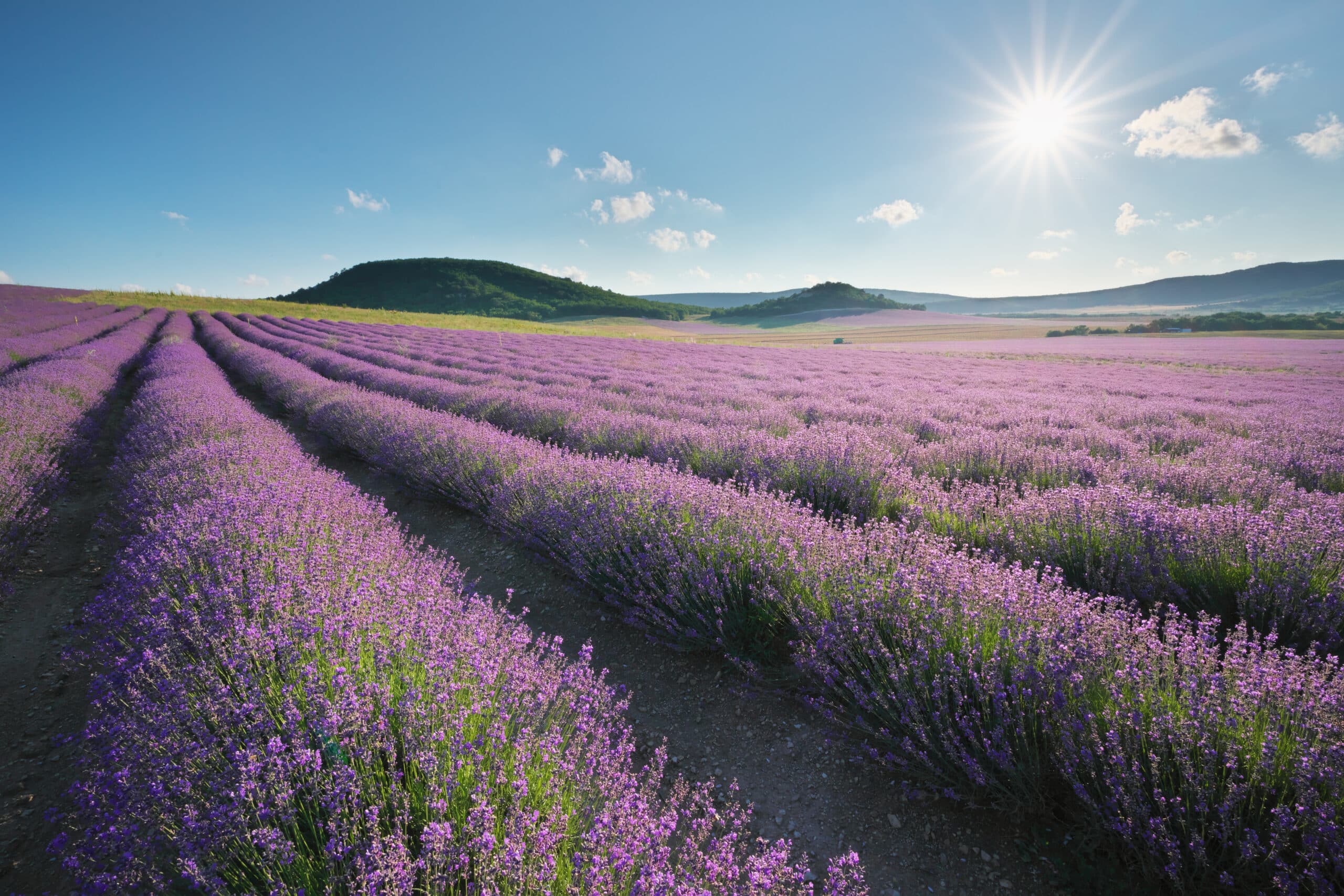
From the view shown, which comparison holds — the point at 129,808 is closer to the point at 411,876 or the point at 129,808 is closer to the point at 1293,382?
the point at 411,876

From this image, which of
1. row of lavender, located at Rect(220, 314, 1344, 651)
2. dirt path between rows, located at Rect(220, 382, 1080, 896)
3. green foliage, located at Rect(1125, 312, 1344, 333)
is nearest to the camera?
dirt path between rows, located at Rect(220, 382, 1080, 896)

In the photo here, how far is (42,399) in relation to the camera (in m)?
6.54

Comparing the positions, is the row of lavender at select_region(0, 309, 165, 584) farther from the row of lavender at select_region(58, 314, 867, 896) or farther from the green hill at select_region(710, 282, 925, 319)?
the green hill at select_region(710, 282, 925, 319)

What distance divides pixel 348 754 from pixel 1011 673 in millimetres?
2202

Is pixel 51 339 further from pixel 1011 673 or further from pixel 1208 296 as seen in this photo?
pixel 1208 296

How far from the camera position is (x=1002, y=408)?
7625 millimetres

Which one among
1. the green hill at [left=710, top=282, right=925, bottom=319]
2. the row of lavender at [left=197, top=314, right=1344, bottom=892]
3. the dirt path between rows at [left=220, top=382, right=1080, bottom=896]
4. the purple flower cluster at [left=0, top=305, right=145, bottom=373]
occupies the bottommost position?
the dirt path between rows at [left=220, top=382, right=1080, bottom=896]

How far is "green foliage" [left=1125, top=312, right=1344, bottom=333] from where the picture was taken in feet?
131

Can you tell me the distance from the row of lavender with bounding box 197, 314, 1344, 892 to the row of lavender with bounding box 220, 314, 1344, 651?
0.74 feet

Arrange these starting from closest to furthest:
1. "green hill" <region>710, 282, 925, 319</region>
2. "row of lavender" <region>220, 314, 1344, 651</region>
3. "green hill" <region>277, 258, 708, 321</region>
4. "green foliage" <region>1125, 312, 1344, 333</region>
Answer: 1. "row of lavender" <region>220, 314, 1344, 651</region>
2. "green foliage" <region>1125, 312, 1344, 333</region>
3. "green hill" <region>277, 258, 708, 321</region>
4. "green hill" <region>710, 282, 925, 319</region>

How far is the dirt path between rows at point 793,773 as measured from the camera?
5.85ft

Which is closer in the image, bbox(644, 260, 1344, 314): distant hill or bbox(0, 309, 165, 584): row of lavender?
bbox(0, 309, 165, 584): row of lavender

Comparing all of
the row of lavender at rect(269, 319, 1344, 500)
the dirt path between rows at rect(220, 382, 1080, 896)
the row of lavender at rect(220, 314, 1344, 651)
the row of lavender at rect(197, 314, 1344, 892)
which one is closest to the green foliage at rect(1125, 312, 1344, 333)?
the row of lavender at rect(269, 319, 1344, 500)

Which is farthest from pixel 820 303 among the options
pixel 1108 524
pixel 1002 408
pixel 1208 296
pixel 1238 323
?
pixel 1208 296
